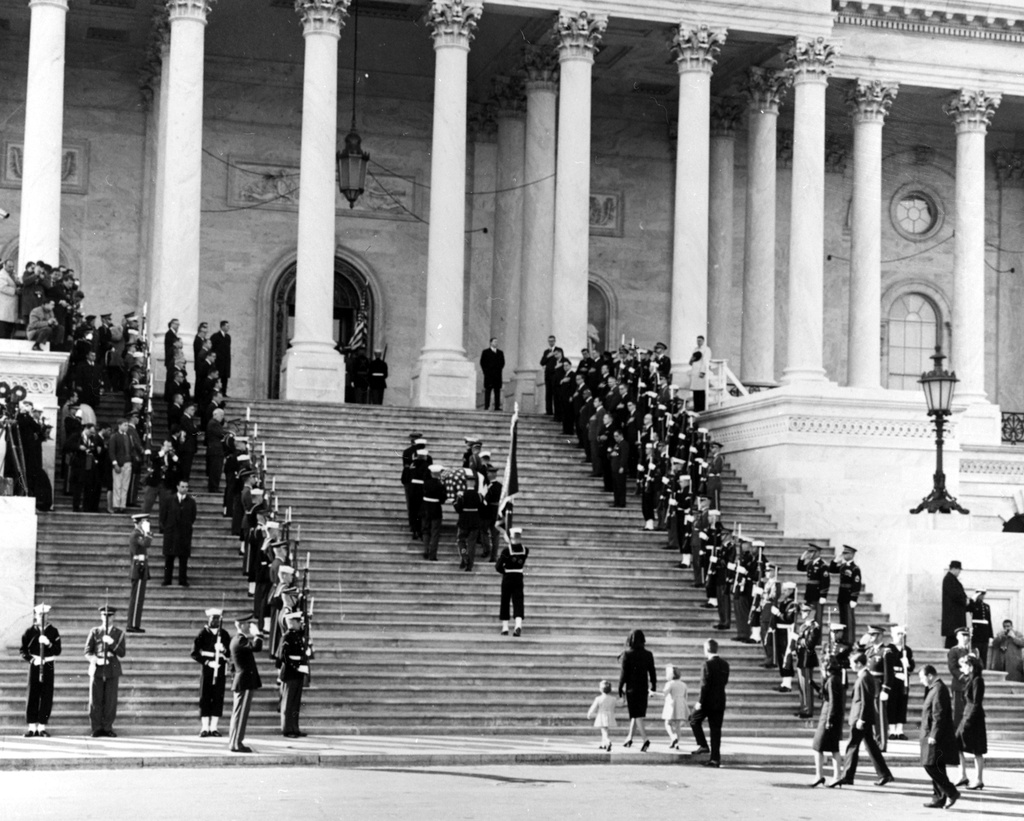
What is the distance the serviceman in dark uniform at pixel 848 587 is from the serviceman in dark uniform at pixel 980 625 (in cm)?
180

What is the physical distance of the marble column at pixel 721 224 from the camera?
44.4 metres

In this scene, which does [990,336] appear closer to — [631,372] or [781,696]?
[631,372]

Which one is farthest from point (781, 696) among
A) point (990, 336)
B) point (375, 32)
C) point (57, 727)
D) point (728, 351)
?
point (990, 336)

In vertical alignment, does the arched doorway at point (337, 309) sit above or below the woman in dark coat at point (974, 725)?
above

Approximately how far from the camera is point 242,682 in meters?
21.2

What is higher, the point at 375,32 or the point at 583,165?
the point at 375,32

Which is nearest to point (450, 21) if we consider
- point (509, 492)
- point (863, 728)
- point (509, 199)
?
point (509, 199)

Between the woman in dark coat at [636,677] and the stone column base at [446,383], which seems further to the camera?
the stone column base at [446,383]

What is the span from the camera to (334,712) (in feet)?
77.9

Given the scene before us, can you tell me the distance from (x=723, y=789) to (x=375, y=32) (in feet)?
92.3

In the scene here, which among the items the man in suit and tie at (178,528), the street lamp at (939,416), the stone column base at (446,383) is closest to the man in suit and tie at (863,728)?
the man in suit and tie at (178,528)

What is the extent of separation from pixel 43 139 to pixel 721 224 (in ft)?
54.2

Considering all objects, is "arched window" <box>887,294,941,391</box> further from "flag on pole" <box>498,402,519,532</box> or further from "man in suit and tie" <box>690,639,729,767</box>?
"man in suit and tie" <box>690,639,729,767</box>

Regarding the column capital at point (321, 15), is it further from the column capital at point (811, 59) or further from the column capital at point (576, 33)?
the column capital at point (811, 59)
